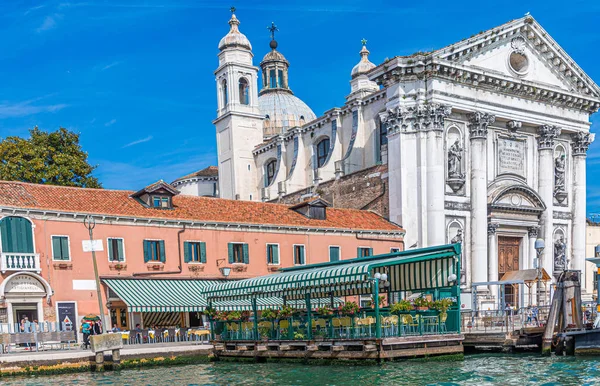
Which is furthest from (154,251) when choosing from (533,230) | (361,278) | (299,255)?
(533,230)

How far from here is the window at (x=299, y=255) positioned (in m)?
34.0

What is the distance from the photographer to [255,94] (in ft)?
169

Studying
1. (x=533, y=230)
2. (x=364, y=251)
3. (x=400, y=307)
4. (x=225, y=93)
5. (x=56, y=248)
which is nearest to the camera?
(x=400, y=307)

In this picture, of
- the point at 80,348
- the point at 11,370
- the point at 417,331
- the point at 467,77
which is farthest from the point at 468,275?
the point at 11,370

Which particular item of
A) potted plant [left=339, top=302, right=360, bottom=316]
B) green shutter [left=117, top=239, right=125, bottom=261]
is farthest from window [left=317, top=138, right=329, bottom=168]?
potted plant [left=339, top=302, right=360, bottom=316]

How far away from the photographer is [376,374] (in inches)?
765

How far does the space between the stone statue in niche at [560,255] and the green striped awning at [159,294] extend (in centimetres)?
2175

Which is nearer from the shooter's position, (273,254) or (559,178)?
(273,254)

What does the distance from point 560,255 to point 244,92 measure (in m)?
23.5

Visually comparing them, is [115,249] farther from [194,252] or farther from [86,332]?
[86,332]

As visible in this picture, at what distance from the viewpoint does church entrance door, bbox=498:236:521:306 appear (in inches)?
1553

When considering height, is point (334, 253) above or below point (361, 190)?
below

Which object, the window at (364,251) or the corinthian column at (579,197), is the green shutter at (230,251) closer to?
the window at (364,251)

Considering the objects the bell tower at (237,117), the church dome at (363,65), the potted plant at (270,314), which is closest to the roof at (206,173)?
the bell tower at (237,117)
